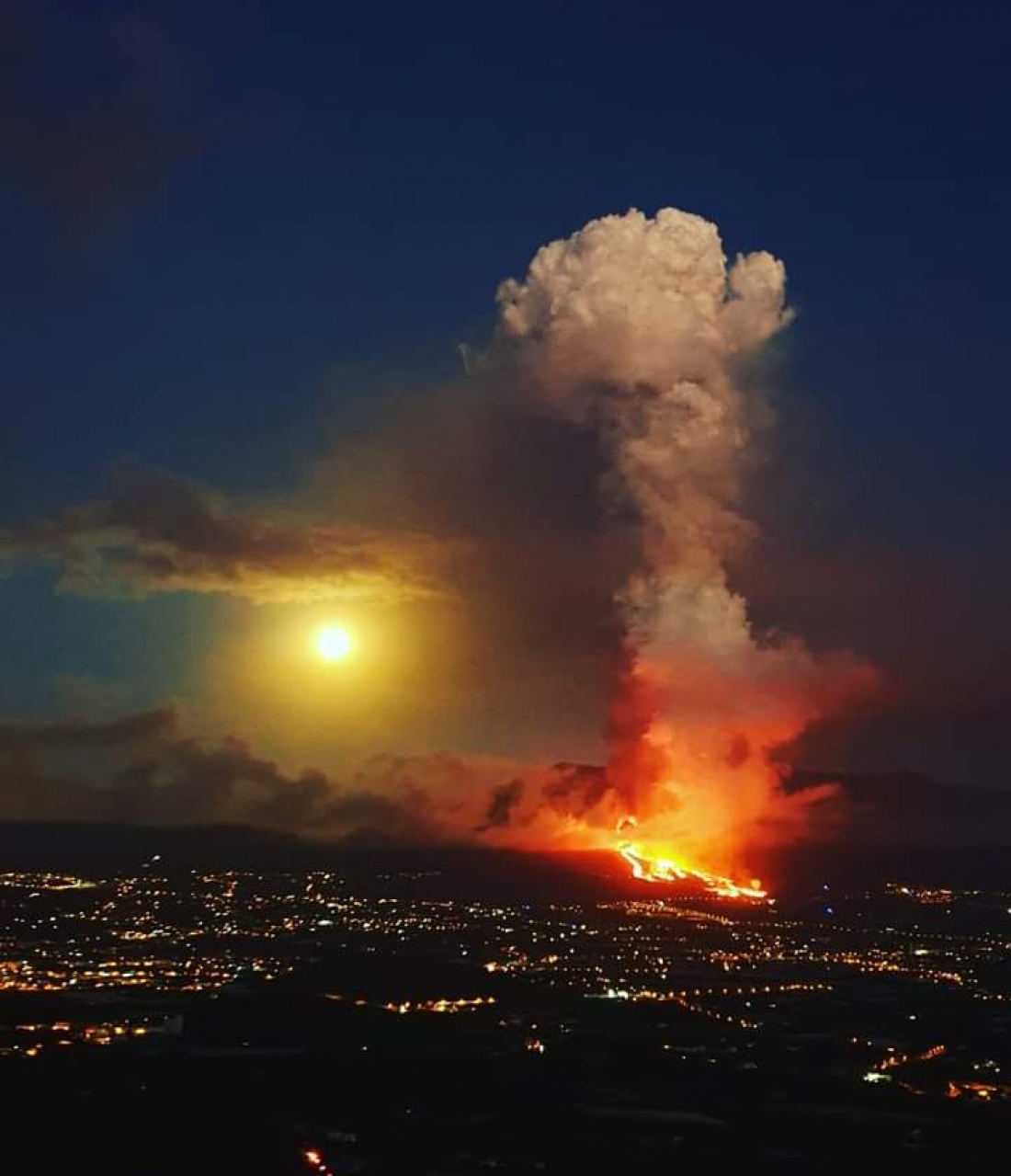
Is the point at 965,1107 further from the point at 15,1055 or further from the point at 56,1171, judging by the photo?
the point at 15,1055

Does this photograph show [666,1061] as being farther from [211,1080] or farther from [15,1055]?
[15,1055]

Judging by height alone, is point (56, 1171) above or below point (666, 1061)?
below

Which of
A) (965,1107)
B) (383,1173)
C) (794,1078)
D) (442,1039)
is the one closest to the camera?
(383,1173)

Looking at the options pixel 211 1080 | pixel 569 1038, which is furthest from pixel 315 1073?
pixel 569 1038

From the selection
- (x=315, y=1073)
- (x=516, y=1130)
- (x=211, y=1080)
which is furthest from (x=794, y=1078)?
(x=211, y=1080)

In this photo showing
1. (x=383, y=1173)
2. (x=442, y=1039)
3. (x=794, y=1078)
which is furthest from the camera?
(x=442, y=1039)

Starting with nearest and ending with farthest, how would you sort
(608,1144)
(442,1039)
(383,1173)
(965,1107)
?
(383,1173) → (608,1144) → (965,1107) → (442,1039)

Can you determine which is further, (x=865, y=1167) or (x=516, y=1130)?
(x=516, y=1130)

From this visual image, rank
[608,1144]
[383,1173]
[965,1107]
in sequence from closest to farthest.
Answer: [383,1173], [608,1144], [965,1107]

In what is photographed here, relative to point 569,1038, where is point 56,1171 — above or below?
below
